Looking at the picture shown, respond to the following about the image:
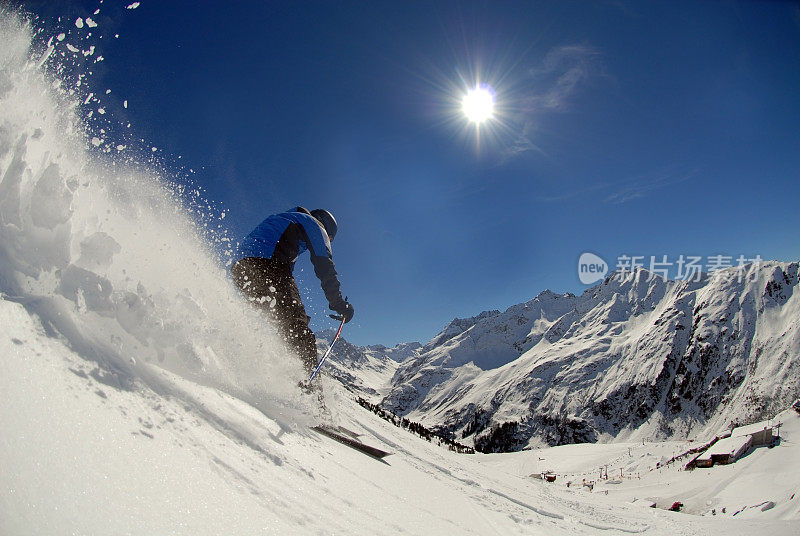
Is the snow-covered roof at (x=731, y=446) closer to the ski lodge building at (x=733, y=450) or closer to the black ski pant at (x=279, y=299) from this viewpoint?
the ski lodge building at (x=733, y=450)

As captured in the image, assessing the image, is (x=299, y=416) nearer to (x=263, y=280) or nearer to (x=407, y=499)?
(x=407, y=499)

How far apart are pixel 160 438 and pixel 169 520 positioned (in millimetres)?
511

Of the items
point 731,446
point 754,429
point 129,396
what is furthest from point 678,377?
point 129,396

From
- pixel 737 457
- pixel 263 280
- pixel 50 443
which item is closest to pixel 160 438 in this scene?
pixel 50 443

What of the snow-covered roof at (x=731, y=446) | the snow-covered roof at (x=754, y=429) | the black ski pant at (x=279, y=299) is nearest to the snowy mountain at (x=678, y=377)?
the snow-covered roof at (x=754, y=429)

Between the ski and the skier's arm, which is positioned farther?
the skier's arm

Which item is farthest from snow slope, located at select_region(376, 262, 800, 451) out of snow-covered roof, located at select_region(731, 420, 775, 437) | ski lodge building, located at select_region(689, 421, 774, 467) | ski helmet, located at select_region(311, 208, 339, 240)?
ski helmet, located at select_region(311, 208, 339, 240)

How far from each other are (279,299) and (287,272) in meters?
0.62

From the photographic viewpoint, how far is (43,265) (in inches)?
90.9

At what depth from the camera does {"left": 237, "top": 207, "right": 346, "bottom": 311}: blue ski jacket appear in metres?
5.95

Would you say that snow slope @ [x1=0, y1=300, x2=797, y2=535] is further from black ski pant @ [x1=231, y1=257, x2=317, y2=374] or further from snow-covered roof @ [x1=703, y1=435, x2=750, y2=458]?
snow-covered roof @ [x1=703, y1=435, x2=750, y2=458]

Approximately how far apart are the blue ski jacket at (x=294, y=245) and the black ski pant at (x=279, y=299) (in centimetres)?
17

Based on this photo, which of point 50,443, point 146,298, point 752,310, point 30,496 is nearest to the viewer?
point 30,496

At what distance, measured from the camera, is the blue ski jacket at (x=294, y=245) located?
595 cm
